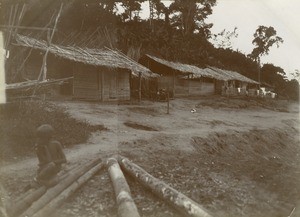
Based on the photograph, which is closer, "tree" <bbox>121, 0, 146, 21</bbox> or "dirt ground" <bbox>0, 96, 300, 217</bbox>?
"dirt ground" <bbox>0, 96, 300, 217</bbox>

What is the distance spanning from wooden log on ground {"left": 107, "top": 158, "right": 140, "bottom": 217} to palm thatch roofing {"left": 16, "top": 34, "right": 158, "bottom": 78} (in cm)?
909

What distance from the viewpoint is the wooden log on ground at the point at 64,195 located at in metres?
5.84

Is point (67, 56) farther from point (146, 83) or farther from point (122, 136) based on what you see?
point (146, 83)

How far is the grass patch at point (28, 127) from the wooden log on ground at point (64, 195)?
2.26 meters

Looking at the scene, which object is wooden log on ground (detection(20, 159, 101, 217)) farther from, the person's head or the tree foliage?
the tree foliage

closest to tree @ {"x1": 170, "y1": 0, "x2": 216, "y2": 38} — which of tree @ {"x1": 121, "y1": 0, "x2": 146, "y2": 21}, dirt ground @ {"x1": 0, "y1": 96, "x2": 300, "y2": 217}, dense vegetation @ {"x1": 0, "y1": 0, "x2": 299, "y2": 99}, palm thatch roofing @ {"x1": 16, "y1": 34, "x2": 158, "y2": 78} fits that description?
dense vegetation @ {"x1": 0, "y1": 0, "x2": 299, "y2": 99}

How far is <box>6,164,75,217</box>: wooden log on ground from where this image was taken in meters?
5.70

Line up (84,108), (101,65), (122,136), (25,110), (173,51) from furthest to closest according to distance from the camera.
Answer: (173,51), (101,65), (84,108), (122,136), (25,110)

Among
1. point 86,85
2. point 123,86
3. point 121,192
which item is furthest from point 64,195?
point 123,86

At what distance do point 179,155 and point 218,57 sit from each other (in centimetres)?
3840

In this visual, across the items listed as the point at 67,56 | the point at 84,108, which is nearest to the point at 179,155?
the point at 84,108


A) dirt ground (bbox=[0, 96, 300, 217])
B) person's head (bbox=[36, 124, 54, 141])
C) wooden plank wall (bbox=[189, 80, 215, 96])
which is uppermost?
wooden plank wall (bbox=[189, 80, 215, 96])

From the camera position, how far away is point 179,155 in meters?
10.5

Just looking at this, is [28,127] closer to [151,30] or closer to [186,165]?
[186,165]
